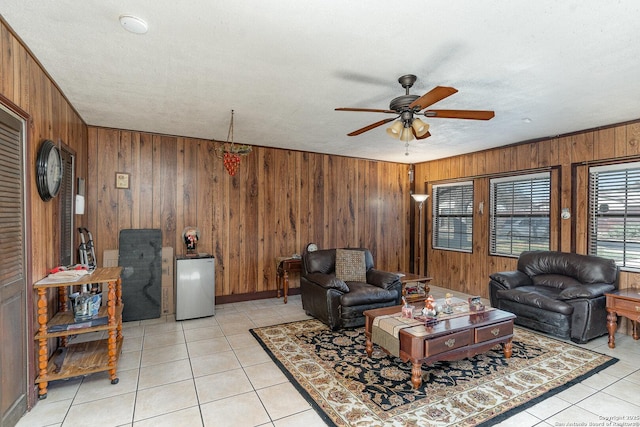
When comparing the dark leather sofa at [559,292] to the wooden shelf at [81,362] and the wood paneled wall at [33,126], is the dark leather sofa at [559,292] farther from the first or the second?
the wood paneled wall at [33,126]

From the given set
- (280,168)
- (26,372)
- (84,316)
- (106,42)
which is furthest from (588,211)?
(26,372)

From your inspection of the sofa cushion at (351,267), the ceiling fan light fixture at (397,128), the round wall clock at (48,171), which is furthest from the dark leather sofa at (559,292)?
the round wall clock at (48,171)

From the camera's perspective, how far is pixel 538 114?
366cm

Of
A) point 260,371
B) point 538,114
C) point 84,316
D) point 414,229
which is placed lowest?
point 260,371

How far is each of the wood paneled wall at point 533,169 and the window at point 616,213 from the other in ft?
0.31

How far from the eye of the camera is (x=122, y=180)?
448 centimetres

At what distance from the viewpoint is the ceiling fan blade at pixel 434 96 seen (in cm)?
208

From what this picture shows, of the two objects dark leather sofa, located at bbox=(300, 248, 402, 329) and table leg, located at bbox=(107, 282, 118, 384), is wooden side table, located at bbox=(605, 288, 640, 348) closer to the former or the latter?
dark leather sofa, located at bbox=(300, 248, 402, 329)

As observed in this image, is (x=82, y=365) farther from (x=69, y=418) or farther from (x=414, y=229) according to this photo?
(x=414, y=229)

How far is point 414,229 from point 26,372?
634 centimetres

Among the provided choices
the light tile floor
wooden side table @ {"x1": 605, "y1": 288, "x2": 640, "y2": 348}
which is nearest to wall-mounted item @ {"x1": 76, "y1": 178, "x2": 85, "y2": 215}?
the light tile floor

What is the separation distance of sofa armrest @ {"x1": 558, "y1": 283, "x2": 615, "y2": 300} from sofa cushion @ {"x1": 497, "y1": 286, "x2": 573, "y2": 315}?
0.10 meters

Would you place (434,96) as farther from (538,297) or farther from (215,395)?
(538,297)

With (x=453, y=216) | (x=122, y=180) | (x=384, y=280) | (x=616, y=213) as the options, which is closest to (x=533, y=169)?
(x=616, y=213)
